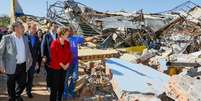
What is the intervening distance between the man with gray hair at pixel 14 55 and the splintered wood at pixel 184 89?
2769 mm

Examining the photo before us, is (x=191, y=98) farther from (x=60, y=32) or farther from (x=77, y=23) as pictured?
(x=77, y=23)

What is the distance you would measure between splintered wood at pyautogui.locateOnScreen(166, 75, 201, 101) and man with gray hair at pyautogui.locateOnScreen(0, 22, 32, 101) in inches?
109

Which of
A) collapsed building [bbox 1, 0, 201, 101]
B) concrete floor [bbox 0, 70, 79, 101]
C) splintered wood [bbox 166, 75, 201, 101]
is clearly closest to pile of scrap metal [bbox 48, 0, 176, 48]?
collapsed building [bbox 1, 0, 201, 101]

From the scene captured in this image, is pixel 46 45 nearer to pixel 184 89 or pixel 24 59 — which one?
pixel 24 59

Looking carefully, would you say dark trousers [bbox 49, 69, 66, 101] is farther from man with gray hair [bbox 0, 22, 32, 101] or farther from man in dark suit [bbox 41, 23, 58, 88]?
man with gray hair [bbox 0, 22, 32, 101]

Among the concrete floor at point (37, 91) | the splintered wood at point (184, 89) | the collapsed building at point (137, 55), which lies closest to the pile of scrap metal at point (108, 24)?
the collapsed building at point (137, 55)

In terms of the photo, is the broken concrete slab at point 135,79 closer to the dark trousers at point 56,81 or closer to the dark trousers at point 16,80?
the dark trousers at point 56,81

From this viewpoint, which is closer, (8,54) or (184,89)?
(184,89)

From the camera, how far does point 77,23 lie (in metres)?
30.3

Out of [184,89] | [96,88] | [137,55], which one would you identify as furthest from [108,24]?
[184,89]

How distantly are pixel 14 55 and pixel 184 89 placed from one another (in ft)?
10.4

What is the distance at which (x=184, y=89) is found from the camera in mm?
6211

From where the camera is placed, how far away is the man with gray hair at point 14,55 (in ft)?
25.9

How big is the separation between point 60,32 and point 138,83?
5.49ft
